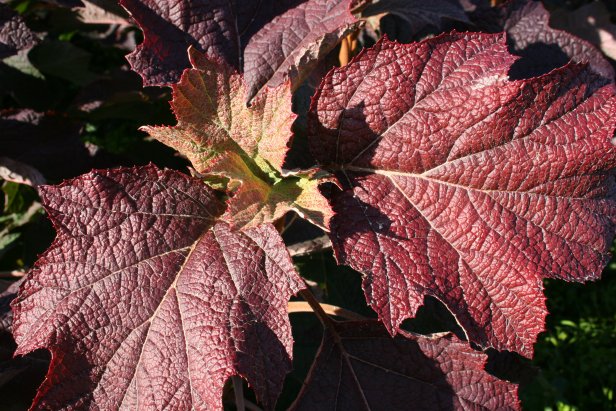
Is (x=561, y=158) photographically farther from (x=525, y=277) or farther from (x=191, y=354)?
(x=191, y=354)

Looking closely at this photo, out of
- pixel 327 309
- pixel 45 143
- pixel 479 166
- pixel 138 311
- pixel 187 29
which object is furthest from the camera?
pixel 45 143

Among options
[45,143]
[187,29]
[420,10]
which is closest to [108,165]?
[45,143]

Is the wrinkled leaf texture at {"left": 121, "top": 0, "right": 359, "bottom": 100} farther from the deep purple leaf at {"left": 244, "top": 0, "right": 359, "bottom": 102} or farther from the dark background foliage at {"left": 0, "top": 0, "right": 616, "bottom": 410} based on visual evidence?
the dark background foliage at {"left": 0, "top": 0, "right": 616, "bottom": 410}

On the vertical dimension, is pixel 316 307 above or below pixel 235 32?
below

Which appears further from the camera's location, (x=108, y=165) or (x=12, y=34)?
(x=108, y=165)

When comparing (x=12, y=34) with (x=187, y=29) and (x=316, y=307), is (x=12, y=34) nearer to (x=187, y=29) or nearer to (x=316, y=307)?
(x=187, y=29)

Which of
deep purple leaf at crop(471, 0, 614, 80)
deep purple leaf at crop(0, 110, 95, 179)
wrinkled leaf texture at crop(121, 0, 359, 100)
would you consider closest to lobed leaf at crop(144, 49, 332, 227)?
wrinkled leaf texture at crop(121, 0, 359, 100)

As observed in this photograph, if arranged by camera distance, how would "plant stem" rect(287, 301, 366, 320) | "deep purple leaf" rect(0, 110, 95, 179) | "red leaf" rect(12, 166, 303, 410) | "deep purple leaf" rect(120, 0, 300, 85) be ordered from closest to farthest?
"red leaf" rect(12, 166, 303, 410) < "deep purple leaf" rect(120, 0, 300, 85) < "plant stem" rect(287, 301, 366, 320) < "deep purple leaf" rect(0, 110, 95, 179)
